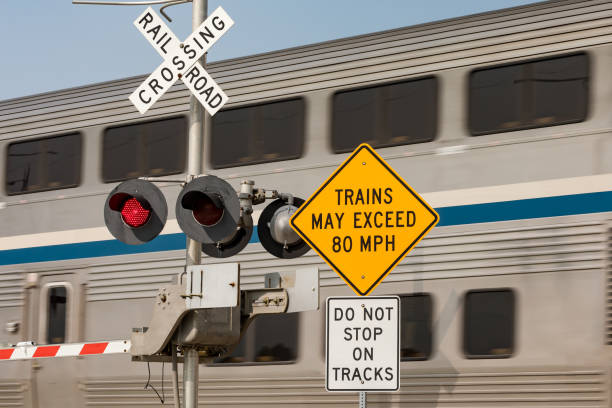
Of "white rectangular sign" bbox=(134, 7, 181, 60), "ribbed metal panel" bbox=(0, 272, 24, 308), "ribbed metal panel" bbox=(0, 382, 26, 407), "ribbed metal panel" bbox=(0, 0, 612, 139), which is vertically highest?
"ribbed metal panel" bbox=(0, 0, 612, 139)

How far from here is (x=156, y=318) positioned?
939cm

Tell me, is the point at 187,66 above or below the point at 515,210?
above

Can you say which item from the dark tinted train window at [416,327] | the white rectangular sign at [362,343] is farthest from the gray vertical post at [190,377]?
the dark tinted train window at [416,327]

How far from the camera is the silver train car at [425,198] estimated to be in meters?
10.2

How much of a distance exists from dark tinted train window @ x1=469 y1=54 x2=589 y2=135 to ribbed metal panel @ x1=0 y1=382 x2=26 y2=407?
655cm

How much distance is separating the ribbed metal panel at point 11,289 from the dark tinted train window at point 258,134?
124 inches

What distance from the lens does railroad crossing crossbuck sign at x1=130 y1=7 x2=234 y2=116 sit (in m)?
9.52

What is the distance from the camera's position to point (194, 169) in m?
9.57

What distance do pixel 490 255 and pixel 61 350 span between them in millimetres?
4975

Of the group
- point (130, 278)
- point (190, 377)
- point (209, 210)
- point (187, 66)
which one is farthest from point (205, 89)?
point (130, 278)

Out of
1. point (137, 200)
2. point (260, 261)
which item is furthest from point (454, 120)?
point (137, 200)

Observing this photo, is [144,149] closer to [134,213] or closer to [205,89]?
[205,89]

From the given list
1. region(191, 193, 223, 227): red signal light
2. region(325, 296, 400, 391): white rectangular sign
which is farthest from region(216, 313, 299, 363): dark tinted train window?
region(325, 296, 400, 391): white rectangular sign

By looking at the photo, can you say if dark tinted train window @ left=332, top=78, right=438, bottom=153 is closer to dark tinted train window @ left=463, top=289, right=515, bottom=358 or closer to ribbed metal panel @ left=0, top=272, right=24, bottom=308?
dark tinted train window @ left=463, top=289, right=515, bottom=358
